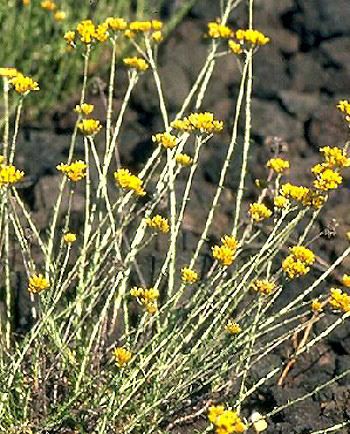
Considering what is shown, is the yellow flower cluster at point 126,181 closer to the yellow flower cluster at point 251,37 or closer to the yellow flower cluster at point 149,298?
the yellow flower cluster at point 149,298

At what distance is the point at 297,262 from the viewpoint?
2475mm

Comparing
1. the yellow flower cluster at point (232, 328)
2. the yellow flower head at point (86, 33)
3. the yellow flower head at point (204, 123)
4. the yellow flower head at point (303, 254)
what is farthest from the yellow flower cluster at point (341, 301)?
the yellow flower head at point (86, 33)

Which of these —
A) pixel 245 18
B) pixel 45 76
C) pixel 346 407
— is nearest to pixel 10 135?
pixel 45 76

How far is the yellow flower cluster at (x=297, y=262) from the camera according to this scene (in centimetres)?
245

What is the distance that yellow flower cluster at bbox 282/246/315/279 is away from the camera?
2453 millimetres

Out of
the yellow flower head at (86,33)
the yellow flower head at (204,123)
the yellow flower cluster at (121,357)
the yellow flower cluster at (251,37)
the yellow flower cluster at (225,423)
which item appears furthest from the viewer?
the yellow flower cluster at (251,37)

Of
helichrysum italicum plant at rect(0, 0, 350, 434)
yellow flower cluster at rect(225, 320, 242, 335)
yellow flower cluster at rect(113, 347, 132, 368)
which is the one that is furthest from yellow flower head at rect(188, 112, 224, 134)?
yellow flower cluster at rect(113, 347, 132, 368)

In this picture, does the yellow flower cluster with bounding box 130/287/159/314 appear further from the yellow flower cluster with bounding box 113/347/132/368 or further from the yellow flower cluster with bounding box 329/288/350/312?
the yellow flower cluster with bounding box 329/288/350/312

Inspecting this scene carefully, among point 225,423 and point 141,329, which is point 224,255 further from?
point 225,423

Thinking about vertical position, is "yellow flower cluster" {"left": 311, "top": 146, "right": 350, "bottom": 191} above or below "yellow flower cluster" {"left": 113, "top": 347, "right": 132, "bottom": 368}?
above

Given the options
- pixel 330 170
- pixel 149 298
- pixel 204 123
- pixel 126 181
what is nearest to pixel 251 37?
pixel 204 123

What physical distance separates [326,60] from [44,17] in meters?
1.40

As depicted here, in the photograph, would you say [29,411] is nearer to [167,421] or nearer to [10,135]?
[167,421]

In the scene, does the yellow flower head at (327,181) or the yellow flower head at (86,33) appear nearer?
the yellow flower head at (327,181)
